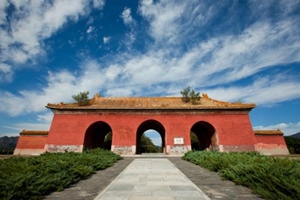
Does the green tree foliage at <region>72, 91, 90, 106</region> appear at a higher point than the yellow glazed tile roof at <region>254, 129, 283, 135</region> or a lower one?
higher

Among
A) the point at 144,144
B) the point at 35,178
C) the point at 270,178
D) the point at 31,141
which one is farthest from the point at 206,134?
the point at 144,144

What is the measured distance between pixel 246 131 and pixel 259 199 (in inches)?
654

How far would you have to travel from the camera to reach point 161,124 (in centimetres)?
1906

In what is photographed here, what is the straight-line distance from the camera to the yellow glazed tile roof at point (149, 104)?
18.9 m

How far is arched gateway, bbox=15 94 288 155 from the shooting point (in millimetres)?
18125

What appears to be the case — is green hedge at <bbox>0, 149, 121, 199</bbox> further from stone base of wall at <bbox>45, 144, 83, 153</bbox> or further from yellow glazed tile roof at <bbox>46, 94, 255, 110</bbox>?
yellow glazed tile roof at <bbox>46, 94, 255, 110</bbox>

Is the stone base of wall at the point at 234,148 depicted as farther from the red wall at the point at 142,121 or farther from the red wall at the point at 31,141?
the red wall at the point at 31,141

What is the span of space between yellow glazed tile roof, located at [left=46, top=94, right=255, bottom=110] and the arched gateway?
0.36 feet

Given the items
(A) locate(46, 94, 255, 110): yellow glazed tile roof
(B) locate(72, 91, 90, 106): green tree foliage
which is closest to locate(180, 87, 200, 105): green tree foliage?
(A) locate(46, 94, 255, 110): yellow glazed tile roof

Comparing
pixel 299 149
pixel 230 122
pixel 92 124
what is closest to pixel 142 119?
pixel 92 124

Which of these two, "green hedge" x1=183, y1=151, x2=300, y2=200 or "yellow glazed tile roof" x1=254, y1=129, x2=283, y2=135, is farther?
"yellow glazed tile roof" x1=254, y1=129, x2=283, y2=135

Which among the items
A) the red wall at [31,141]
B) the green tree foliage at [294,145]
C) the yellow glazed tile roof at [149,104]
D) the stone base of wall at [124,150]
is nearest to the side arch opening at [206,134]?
the yellow glazed tile roof at [149,104]

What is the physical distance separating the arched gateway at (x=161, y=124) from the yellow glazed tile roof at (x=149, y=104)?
109 millimetres

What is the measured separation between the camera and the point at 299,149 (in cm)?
2252
